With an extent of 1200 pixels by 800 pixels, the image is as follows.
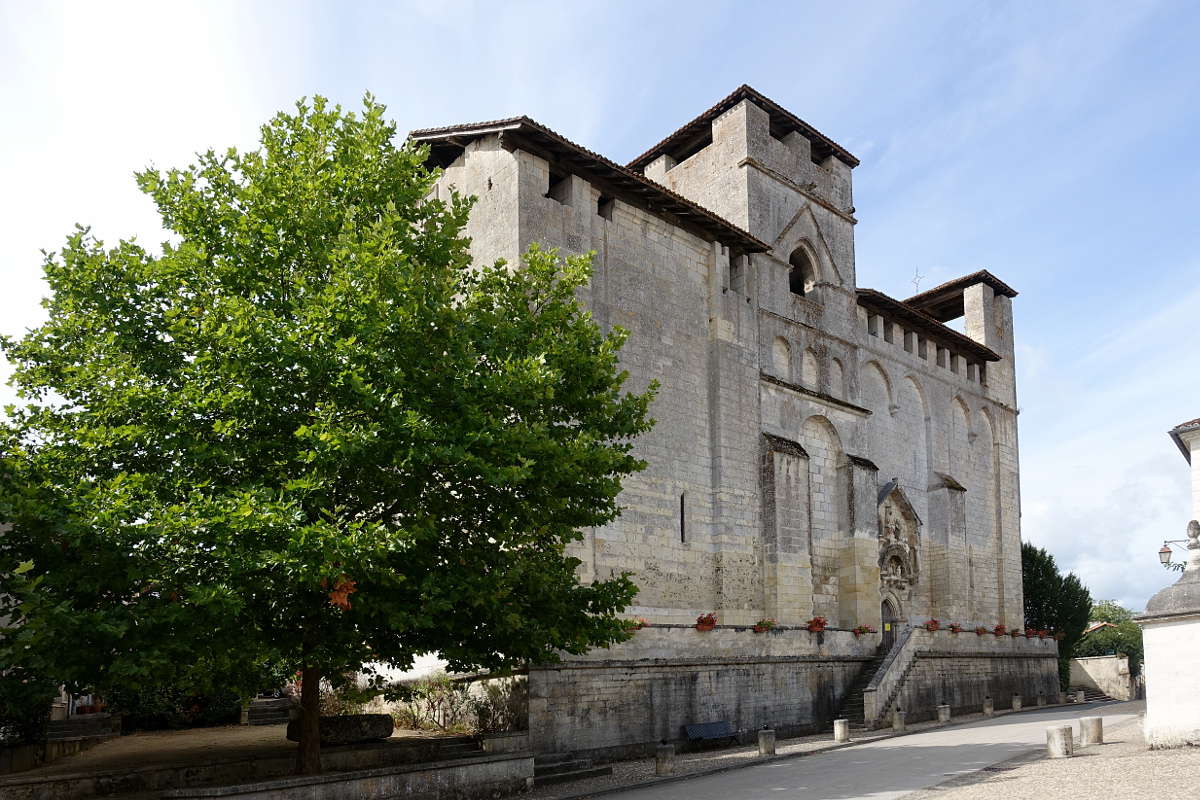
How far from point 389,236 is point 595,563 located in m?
9.04

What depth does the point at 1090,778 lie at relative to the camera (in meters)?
12.5

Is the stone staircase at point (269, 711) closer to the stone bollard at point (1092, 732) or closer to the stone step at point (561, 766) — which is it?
the stone step at point (561, 766)

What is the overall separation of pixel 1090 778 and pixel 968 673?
16399 mm

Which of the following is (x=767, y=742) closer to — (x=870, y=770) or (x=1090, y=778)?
(x=870, y=770)

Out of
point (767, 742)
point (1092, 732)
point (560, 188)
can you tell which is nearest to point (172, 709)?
point (767, 742)

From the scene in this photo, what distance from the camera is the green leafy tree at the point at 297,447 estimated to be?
35.6ft

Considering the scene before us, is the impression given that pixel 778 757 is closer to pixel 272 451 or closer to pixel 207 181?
pixel 272 451

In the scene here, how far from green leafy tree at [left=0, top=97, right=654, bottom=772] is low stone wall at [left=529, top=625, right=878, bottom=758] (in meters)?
3.74

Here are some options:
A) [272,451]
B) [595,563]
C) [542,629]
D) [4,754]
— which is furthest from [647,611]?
[4,754]

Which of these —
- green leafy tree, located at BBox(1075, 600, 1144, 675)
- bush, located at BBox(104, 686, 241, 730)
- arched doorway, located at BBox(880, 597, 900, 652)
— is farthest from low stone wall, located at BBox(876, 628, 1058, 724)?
green leafy tree, located at BBox(1075, 600, 1144, 675)

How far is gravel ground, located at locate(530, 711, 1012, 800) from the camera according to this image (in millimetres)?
14664

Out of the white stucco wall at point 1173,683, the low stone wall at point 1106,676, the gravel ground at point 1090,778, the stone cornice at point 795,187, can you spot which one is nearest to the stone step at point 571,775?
the gravel ground at point 1090,778

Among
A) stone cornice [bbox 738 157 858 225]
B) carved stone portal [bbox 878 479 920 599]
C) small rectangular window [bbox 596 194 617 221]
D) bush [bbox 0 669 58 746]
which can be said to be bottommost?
bush [bbox 0 669 58 746]

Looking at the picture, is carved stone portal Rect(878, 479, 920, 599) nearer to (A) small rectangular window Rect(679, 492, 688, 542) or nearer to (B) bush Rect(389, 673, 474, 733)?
(A) small rectangular window Rect(679, 492, 688, 542)
